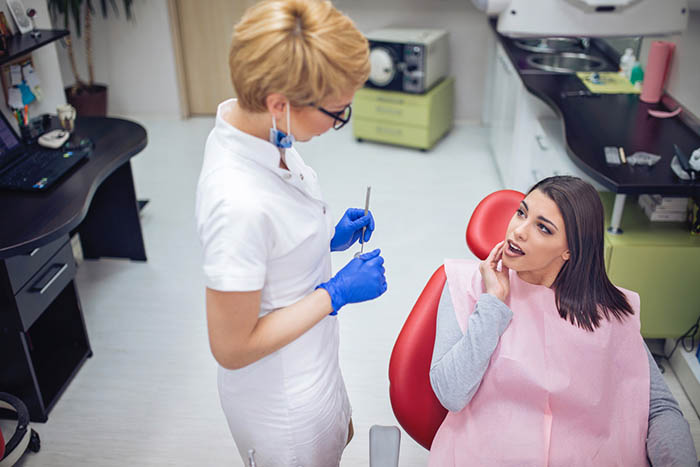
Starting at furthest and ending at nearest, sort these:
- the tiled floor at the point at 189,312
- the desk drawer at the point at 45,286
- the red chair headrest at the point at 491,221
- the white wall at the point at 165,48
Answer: the white wall at the point at 165,48 < the tiled floor at the point at 189,312 < the desk drawer at the point at 45,286 < the red chair headrest at the point at 491,221

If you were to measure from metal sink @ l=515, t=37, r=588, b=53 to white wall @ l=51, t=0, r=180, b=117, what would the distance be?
2742 mm

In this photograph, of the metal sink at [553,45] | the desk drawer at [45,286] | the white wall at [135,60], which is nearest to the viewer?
the desk drawer at [45,286]

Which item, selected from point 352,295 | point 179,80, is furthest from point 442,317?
point 179,80

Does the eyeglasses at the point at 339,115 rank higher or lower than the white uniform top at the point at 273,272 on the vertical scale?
higher

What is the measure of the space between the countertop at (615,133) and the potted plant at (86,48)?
3.04m

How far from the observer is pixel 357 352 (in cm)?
265

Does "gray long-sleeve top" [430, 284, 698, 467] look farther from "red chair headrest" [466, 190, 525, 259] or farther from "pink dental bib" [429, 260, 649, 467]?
"red chair headrest" [466, 190, 525, 259]

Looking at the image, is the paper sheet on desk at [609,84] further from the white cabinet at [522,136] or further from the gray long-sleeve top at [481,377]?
the gray long-sleeve top at [481,377]

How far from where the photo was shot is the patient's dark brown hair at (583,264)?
4.72 feet

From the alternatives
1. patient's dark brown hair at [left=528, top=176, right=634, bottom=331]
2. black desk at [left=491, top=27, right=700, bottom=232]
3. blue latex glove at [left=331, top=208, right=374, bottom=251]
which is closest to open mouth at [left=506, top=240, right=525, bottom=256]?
patient's dark brown hair at [left=528, top=176, right=634, bottom=331]

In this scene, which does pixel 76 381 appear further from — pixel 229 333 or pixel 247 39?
pixel 247 39

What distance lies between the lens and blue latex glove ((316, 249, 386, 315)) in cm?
131

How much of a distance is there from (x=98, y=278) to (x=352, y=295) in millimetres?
2266

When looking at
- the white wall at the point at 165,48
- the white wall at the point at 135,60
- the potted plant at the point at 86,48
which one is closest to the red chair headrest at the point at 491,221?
the white wall at the point at 165,48
